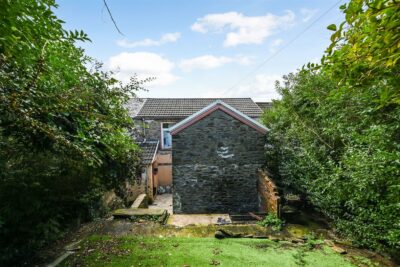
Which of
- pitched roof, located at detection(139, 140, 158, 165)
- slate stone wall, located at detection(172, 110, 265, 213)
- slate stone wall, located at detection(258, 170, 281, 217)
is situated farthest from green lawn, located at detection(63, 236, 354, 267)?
pitched roof, located at detection(139, 140, 158, 165)

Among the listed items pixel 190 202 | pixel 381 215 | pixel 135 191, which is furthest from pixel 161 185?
pixel 381 215

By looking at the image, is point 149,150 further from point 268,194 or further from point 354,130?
point 354,130

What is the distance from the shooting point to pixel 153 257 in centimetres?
424

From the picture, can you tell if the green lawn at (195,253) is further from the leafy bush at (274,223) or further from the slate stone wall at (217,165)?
the slate stone wall at (217,165)

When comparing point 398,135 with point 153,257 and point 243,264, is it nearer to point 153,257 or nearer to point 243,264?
point 243,264

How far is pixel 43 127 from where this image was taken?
1777 millimetres

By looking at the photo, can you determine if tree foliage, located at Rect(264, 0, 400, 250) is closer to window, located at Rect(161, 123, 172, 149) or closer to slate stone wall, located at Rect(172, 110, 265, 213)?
slate stone wall, located at Rect(172, 110, 265, 213)

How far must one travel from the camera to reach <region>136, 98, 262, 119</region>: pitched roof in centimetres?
1625

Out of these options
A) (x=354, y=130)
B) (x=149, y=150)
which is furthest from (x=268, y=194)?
(x=149, y=150)

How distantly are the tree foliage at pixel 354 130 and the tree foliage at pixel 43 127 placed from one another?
2.26 m

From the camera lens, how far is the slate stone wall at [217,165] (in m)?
9.65

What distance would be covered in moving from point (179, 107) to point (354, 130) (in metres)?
13.8

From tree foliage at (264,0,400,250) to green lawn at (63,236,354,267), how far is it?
1.06 m

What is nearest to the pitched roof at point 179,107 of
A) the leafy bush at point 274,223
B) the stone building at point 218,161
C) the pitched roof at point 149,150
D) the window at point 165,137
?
the window at point 165,137
